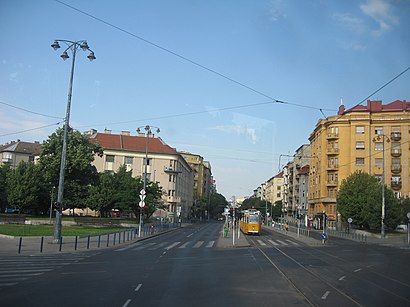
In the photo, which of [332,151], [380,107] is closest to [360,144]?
[332,151]

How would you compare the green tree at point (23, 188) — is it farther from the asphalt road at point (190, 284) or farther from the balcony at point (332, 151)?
the balcony at point (332, 151)

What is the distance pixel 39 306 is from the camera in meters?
9.65

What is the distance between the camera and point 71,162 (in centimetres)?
4712

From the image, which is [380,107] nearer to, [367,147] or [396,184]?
[367,147]

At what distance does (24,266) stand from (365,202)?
51603 millimetres

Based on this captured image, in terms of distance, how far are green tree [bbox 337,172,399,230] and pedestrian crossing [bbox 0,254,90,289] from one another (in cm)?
4396

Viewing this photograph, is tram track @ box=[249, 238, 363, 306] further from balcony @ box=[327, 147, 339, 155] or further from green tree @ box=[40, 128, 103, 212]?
balcony @ box=[327, 147, 339, 155]

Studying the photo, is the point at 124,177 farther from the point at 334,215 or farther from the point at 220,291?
the point at 220,291

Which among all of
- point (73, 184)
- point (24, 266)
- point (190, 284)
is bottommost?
point (24, 266)

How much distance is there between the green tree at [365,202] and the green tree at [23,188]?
4297cm

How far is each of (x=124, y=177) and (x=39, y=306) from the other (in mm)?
56537

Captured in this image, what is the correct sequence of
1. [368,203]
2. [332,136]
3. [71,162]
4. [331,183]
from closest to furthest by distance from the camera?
[71,162] < [368,203] < [332,136] < [331,183]

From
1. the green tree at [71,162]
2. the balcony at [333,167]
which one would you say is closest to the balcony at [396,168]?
the balcony at [333,167]

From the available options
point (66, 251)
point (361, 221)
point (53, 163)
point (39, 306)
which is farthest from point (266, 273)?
point (361, 221)
